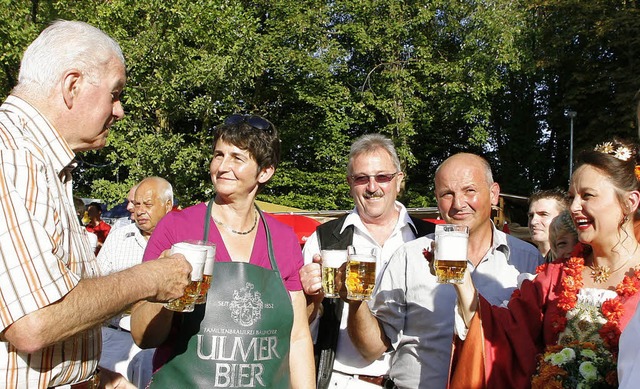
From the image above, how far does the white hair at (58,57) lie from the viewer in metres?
2.11

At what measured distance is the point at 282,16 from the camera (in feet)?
70.4

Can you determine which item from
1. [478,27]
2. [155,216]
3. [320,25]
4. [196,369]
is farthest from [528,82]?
[196,369]

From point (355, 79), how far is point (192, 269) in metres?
21.1

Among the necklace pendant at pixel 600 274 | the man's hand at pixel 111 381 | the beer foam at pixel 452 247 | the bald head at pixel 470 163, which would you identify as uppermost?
the bald head at pixel 470 163

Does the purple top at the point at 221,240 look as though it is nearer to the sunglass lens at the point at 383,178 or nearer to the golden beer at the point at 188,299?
the golden beer at the point at 188,299

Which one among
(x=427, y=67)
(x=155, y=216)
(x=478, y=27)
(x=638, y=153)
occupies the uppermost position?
(x=478, y=27)

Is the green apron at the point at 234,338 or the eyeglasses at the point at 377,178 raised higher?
the eyeglasses at the point at 377,178

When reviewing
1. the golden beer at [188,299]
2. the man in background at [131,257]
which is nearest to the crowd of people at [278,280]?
the golden beer at [188,299]

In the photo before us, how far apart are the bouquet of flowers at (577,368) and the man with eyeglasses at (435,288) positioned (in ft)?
2.12

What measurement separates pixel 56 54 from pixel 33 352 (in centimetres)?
100

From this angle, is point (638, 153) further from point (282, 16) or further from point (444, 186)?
point (282, 16)

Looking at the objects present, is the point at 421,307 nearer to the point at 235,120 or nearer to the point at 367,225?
the point at 367,225

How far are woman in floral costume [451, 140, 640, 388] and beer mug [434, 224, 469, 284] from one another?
0.22 meters

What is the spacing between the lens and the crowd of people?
6.30 feet
